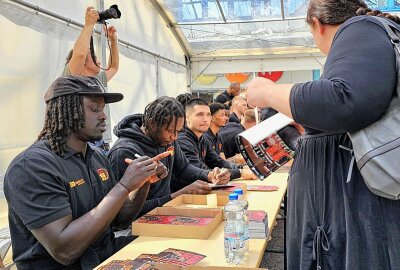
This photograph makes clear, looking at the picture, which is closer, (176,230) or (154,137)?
(176,230)

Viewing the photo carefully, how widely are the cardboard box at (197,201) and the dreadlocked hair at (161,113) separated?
456mm

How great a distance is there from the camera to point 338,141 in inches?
40.9

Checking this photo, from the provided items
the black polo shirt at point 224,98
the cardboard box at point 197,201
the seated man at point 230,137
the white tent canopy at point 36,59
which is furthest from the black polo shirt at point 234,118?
the cardboard box at point 197,201

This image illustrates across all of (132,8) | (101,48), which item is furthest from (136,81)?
(101,48)

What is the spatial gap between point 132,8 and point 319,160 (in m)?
5.12

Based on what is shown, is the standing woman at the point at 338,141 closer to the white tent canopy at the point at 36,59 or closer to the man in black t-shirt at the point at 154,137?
the man in black t-shirt at the point at 154,137

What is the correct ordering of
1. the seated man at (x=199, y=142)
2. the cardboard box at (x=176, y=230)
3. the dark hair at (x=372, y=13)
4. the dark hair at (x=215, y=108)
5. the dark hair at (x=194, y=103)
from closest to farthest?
the dark hair at (x=372, y=13), the cardboard box at (x=176, y=230), the seated man at (x=199, y=142), the dark hair at (x=194, y=103), the dark hair at (x=215, y=108)

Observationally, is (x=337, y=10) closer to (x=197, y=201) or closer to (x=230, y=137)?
(x=197, y=201)

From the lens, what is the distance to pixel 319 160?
3.50 ft

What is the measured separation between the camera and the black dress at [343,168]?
0.90 m

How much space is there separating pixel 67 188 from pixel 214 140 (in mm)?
2889

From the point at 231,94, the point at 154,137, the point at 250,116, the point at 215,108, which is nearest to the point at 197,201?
the point at 154,137

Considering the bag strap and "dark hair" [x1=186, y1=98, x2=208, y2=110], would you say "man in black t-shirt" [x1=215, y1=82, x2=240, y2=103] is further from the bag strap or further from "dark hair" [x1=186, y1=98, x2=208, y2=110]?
the bag strap

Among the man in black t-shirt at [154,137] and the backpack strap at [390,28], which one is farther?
the man in black t-shirt at [154,137]
